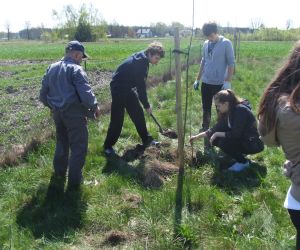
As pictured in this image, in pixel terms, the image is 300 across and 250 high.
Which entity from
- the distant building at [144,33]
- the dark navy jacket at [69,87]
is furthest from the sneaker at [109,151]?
the distant building at [144,33]

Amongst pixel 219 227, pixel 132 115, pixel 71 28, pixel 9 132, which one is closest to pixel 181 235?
pixel 219 227

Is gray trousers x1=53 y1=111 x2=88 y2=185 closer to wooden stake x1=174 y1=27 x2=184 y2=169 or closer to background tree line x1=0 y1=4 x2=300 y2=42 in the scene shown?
wooden stake x1=174 y1=27 x2=184 y2=169

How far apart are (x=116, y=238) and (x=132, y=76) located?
2688mm

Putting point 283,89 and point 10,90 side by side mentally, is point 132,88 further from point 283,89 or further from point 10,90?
point 10,90

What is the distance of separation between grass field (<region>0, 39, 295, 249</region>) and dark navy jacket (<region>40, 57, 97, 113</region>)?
1004mm

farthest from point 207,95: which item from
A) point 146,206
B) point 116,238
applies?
point 116,238

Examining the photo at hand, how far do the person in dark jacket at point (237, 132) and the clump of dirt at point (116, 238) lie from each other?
6.40 ft

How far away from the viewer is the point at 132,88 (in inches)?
236

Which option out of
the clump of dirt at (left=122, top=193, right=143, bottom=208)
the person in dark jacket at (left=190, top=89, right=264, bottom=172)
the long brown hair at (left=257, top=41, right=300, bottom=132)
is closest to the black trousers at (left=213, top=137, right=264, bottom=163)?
the person in dark jacket at (left=190, top=89, right=264, bottom=172)

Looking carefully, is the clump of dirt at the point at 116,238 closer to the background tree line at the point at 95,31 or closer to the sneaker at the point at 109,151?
the sneaker at the point at 109,151

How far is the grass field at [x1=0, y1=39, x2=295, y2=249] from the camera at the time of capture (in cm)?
369

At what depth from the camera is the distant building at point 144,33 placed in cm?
9343

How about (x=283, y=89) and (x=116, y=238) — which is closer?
(x=283, y=89)

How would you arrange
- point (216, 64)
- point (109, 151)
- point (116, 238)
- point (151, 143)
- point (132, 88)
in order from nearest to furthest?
1. point (116, 238)
2. point (132, 88)
3. point (109, 151)
4. point (151, 143)
5. point (216, 64)
